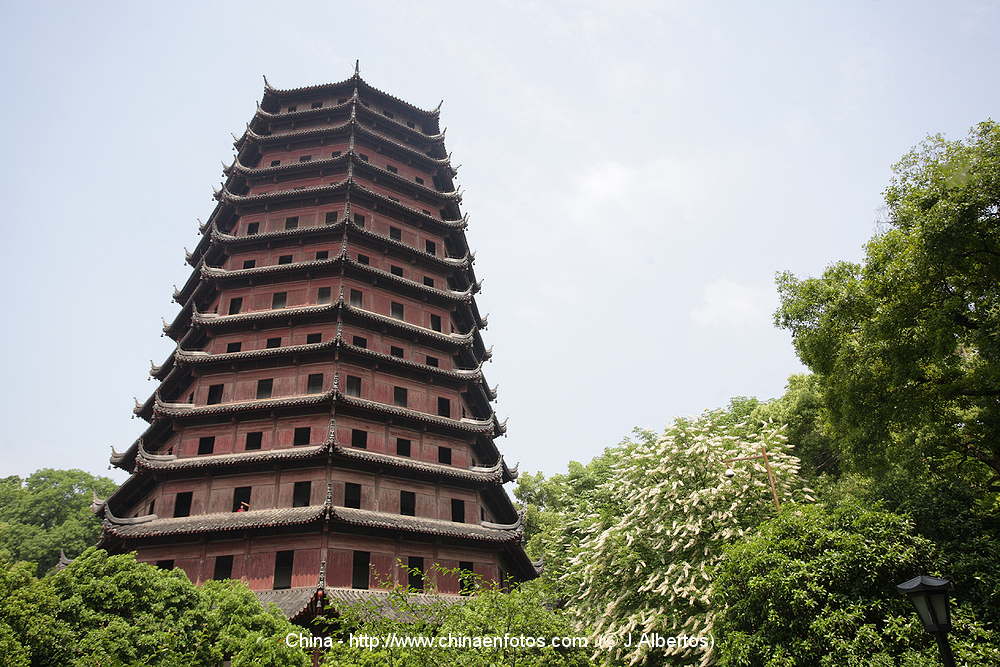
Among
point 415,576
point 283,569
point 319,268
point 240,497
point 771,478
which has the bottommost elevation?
point 415,576

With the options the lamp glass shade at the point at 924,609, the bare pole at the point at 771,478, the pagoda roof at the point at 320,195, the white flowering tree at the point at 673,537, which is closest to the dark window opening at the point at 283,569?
the white flowering tree at the point at 673,537

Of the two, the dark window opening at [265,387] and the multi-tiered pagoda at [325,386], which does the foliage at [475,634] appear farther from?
the dark window opening at [265,387]

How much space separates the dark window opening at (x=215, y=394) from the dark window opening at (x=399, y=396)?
7.71 metres

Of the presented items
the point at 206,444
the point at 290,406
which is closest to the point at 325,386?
the point at 290,406

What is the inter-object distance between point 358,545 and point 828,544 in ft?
56.2

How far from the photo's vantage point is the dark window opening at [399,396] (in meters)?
30.3

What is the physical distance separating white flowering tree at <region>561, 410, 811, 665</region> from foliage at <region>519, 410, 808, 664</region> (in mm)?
31

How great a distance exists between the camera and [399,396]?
30469 millimetres

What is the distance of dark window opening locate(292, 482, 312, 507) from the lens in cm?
2620

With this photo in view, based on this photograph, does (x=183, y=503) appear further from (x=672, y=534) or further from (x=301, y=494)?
(x=672, y=534)

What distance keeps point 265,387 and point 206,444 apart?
3.37m

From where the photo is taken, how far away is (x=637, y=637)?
18875 mm

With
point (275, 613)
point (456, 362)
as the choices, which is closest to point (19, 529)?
point (456, 362)

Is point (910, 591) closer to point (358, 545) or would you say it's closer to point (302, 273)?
point (358, 545)
